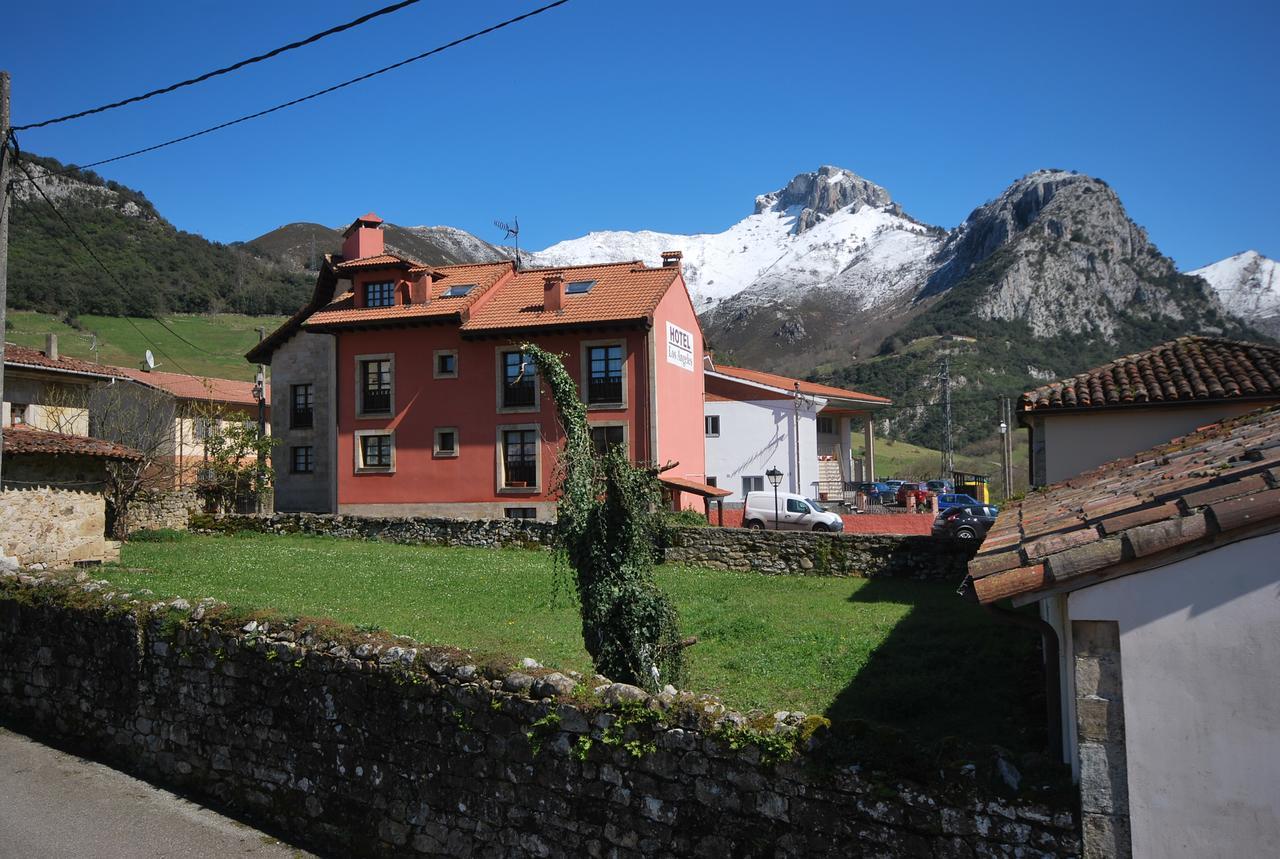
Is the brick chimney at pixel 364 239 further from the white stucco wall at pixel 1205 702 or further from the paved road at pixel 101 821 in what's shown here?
the white stucco wall at pixel 1205 702

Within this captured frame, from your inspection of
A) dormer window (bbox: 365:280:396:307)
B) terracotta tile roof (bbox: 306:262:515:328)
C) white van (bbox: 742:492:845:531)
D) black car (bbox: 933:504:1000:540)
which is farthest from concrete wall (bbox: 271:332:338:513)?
black car (bbox: 933:504:1000:540)

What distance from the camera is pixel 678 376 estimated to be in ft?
114

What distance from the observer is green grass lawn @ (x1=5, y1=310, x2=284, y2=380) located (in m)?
66.9

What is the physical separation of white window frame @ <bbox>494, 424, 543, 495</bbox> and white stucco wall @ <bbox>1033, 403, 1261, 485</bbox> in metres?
18.4

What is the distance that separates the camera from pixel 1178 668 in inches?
167

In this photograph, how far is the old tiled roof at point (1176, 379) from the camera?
53.6 ft

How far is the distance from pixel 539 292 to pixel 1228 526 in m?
32.2

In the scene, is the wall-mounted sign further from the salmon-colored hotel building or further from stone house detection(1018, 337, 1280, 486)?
stone house detection(1018, 337, 1280, 486)

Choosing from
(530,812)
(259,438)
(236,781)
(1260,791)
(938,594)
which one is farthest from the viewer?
(259,438)

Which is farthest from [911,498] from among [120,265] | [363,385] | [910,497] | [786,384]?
[120,265]

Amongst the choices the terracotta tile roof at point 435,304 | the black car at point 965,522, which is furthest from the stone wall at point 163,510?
the black car at point 965,522

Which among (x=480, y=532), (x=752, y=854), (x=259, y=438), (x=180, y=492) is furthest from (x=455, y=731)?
(x=259, y=438)

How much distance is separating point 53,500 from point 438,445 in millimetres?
15514

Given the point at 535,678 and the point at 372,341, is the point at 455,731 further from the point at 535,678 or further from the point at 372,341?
the point at 372,341
